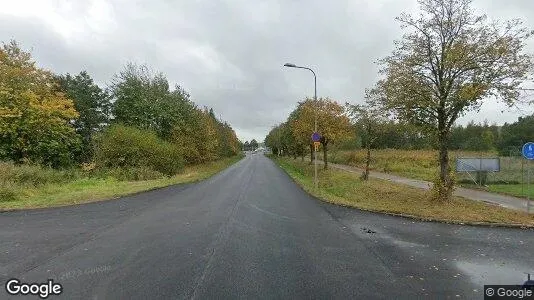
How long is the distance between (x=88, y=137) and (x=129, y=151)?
22.2 meters

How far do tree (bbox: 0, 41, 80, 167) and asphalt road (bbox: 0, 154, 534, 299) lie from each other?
20.3 meters

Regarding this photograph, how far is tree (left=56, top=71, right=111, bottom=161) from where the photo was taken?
49.0m

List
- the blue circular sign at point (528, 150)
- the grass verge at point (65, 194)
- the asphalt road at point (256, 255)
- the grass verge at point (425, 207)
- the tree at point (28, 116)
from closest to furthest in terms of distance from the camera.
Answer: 1. the asphalt road at point (256, 255)
2. the grass verge at point (425, 207)
3. the blue circular sign at point (528, 150)
4. the grass verge at point (65, 194)
5. the tree at point (28, 116)

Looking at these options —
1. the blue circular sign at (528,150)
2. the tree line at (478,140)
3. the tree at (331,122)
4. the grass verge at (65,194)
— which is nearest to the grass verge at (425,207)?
the blue circular sign at (528,150)

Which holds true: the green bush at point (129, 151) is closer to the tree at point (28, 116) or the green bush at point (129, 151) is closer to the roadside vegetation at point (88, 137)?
the roadside vegetation at point (88, 137)

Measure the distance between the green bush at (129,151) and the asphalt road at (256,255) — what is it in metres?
17.5

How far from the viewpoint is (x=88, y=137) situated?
49.8 m

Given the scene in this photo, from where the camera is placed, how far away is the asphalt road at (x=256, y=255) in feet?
20.2

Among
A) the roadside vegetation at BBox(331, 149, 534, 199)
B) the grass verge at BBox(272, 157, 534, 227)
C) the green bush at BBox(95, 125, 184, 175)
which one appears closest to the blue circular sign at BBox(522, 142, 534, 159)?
the roadside vegetation at BBox(331, 149, 534, 199)

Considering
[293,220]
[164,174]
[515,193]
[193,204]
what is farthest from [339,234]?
[164,174]

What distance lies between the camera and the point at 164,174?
3388cm

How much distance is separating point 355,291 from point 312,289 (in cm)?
68

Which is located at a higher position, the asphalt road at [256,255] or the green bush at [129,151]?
the green bush at [129,151]

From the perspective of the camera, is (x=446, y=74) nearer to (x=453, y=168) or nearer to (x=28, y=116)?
(x=453, y=168)
